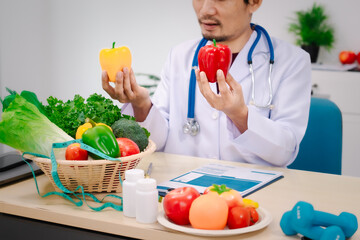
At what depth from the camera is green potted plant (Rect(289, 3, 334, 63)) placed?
3547 mm

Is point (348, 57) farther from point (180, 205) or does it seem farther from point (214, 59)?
point (180, 205)

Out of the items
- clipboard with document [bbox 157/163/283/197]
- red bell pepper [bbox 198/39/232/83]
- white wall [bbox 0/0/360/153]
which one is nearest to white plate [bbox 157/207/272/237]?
clipboard with document [bbox 157/163/283/197]

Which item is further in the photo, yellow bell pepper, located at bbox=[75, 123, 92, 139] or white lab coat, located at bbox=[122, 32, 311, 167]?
white lab coat, located at bbox=[122, 32, 311, 167]

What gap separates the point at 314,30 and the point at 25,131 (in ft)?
9.67

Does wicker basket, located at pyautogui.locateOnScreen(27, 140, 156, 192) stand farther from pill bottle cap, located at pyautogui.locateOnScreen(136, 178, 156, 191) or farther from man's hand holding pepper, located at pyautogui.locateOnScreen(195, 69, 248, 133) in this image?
man's hand holding pepper, located at pyautogui.locateOnScreen(195, 69, 248, 133)

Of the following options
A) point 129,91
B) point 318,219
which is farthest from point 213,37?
point 318,219

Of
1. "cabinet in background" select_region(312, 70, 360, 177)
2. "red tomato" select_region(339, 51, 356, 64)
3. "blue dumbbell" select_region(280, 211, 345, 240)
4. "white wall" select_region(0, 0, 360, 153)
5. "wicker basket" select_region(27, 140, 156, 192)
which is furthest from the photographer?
"white wall" select_region(0, 0, 360, 153)

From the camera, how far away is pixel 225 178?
1.31 m

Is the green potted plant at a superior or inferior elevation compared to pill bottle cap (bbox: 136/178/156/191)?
superior

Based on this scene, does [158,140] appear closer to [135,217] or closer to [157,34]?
[135,217]

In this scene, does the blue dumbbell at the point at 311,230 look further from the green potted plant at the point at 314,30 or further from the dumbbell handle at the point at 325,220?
the green potted plant at the point at 314,30

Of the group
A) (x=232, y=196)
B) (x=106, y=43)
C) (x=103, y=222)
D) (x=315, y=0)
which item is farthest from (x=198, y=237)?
(x=106, y=43)

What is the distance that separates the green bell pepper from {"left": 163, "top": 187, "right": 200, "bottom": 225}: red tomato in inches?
9.1

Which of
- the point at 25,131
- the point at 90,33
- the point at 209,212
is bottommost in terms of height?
the point at 209,212
